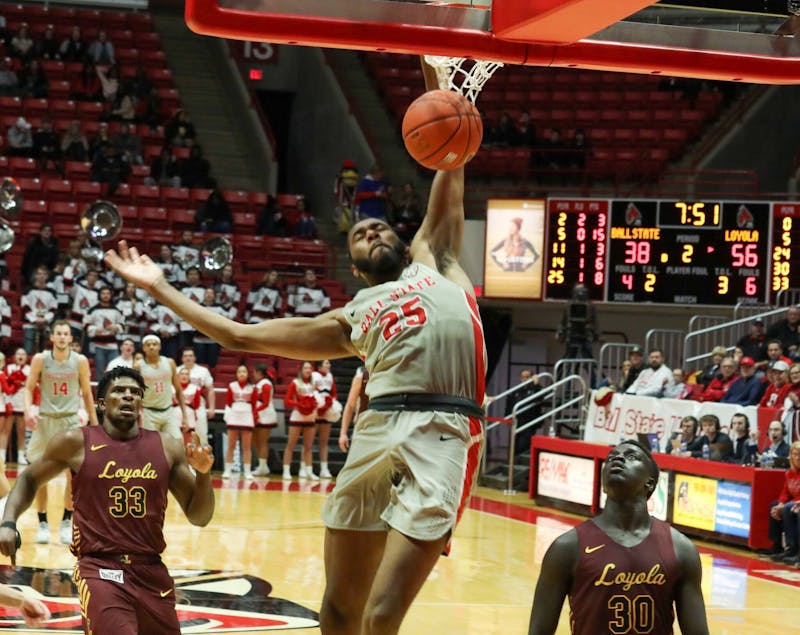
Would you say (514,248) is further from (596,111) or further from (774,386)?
(596,111)

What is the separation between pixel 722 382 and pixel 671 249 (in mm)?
2733

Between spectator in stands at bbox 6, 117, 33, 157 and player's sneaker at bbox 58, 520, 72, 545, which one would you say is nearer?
player's sneaker at bbox 58, 520, 72, 545

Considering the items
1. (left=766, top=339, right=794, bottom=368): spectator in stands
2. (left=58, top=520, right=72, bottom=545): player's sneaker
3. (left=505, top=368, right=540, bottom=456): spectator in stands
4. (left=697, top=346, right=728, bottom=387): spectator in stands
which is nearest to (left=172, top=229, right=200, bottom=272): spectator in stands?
(left=505, top=368, right=540, bottom=456): spectator in stands

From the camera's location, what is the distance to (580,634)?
3.90 meters

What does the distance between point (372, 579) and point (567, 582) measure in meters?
0.87

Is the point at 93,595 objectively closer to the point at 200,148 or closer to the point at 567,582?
the point at 567,582

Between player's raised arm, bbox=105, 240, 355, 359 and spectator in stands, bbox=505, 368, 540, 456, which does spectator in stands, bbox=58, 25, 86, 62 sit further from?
player's raised arm, bbox=105, 240, 355, 359

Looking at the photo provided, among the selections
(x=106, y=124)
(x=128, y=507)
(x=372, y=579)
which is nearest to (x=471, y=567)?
(x=128, y=507)

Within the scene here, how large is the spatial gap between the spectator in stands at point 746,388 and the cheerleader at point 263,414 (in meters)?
6.26

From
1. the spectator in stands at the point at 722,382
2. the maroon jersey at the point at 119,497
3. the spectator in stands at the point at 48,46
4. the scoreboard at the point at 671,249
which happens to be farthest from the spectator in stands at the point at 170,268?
the maroon jersey at the point at 119,497

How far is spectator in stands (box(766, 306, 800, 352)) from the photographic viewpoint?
1664cm

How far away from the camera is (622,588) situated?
385cm

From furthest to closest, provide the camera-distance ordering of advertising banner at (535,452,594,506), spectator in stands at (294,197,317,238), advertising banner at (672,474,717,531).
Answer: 1. spectator in stands at (294,197,317,238)
2. advertising banner at (535,452,594,506)
3. advertising banner at (672,474,717,531)

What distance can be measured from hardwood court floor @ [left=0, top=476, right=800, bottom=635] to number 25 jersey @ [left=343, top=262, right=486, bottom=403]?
4135 mm
